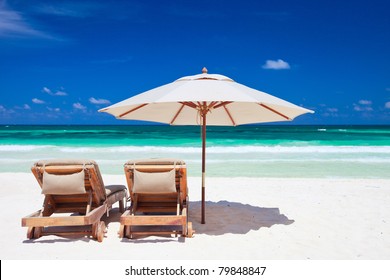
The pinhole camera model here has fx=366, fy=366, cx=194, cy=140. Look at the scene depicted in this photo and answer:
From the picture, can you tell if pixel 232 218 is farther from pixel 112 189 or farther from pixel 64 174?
pixel 64 174

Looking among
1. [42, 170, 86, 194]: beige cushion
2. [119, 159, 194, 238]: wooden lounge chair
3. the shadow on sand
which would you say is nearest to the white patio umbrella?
the shadow on sand

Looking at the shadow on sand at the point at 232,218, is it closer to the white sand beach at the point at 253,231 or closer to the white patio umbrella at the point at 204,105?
the white sand beach at the point at 253,231

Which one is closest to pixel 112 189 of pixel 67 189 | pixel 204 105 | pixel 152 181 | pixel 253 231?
pixel 67 189

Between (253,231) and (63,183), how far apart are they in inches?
99.1

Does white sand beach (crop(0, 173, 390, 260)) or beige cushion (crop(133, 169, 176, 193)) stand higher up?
beige cushion (crop(133, 169, 176, 193))

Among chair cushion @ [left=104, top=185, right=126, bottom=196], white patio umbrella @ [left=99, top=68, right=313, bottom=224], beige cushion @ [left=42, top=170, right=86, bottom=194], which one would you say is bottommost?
chair cushion @ [left=104, top=185, right=126, bottom=196]

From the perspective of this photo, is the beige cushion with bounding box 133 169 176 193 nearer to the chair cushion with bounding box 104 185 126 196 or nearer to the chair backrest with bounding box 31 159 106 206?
the chair backrest with bounding box 31 159 106 206

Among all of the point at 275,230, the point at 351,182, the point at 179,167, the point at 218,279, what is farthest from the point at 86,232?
the point at 351,182

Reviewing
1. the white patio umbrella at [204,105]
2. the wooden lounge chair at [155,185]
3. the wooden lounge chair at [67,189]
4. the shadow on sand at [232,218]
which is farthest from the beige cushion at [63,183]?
the shadow on sand at [232,218]

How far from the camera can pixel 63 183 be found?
14.3 feet

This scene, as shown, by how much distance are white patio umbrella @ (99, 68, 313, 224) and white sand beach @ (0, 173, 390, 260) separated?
0.84m

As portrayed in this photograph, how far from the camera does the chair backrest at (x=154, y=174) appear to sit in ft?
14.6

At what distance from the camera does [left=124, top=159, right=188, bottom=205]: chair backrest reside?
4445mm

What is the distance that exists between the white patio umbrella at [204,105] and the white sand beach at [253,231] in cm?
84
